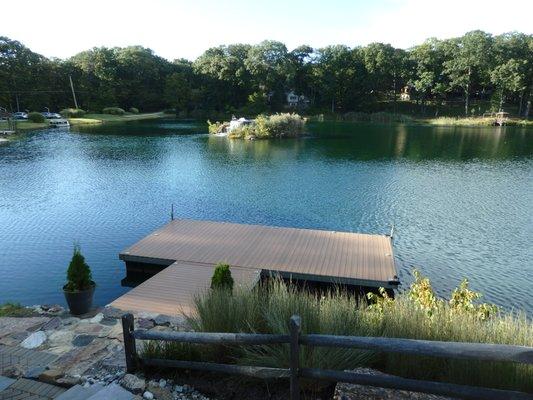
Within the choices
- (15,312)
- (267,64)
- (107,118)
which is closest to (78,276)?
(15,312)

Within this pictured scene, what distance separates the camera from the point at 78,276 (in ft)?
22.6

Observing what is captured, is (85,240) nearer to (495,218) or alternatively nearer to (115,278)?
(115,278)

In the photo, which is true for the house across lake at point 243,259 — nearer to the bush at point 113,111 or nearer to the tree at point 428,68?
the tree at point 428,68

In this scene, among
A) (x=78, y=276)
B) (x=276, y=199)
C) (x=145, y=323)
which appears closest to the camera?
(x=145, y=323)

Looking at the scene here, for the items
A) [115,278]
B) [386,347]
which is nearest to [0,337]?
[386,347]

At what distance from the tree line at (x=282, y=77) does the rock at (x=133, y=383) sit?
63398 millimetres

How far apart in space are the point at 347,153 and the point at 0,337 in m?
30.0

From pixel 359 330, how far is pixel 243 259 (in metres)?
7.48

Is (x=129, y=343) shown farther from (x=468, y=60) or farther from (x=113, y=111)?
(x=113, y=111)

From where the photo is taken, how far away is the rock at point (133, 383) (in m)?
3.83

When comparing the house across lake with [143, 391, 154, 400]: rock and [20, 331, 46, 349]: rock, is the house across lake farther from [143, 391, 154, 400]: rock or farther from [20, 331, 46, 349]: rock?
[143, 391, 154, 400]: rock

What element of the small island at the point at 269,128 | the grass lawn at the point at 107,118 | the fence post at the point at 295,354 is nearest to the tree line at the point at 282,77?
the grass lawn at the point at 107,118

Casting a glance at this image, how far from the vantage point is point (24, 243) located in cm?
1350

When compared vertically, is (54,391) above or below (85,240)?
above
